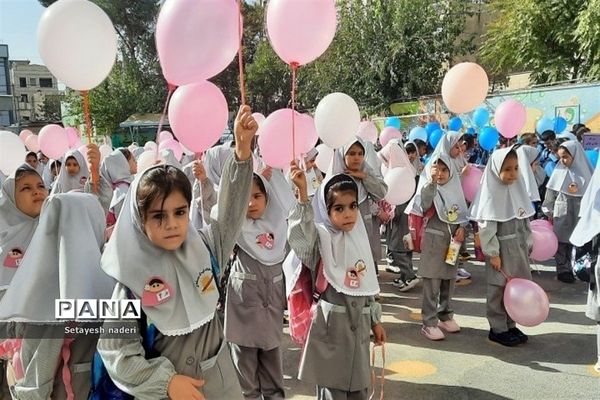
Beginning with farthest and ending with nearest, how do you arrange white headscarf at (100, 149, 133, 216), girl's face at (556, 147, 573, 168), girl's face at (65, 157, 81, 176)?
girl's face at (556, 147, 573, 168)
girl's face at (65, 157, 81, 176)
white headscarf at (100, 149, 133, 216)

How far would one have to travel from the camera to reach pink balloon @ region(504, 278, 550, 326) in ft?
12.3

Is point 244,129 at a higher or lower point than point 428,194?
higher

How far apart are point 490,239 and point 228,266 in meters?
2.31

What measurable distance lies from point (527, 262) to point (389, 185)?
1550 mm

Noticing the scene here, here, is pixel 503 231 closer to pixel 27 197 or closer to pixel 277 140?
pixel 277 140

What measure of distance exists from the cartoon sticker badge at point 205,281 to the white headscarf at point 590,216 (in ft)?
9.59

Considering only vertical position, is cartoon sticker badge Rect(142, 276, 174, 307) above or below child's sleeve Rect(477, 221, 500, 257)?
above

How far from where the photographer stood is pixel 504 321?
13.6 feet

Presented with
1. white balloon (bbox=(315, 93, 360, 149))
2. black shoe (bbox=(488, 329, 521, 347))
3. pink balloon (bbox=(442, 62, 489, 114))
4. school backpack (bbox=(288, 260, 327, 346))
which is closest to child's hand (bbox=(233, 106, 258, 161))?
school backpack (bbox=(288, 260, 327, 346))

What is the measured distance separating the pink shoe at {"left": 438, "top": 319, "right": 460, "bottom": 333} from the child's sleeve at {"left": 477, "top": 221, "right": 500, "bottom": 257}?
78 centimetres

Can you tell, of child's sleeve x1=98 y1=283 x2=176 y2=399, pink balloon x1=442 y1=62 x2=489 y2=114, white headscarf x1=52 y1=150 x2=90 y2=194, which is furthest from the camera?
white headscarf x1=52 y1=150 x2=90 y2=194

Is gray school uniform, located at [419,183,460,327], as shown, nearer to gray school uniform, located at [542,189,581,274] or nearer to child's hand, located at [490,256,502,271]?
child's hand, located at [490,256,502,271]

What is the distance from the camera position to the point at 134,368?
1637 mm

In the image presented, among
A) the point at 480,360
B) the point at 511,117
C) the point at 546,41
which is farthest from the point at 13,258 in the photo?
the point at 546,41
